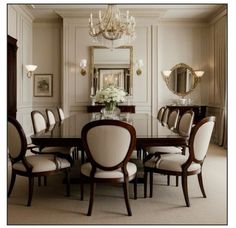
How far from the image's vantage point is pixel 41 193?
307cm

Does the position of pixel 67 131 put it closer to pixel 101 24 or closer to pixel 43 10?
pixel 101 24

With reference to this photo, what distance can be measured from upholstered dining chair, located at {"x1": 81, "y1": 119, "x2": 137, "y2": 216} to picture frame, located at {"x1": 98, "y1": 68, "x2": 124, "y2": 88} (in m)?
4.43

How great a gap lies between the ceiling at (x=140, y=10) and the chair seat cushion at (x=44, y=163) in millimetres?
4287

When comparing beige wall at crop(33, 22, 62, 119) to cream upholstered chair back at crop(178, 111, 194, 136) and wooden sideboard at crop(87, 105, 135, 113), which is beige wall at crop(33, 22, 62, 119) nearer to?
wooden sideboard at crop(87, 105, 135, 113)

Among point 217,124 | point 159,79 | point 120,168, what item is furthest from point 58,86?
point 120,168

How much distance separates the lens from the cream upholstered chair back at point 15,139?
265 cm

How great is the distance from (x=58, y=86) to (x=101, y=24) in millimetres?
3240

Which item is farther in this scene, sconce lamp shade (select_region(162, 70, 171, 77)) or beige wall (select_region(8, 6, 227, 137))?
sconce lamp shade (select_region(162, 70, 171, 77))

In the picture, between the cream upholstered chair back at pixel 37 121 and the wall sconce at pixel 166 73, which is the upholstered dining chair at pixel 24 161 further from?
the wall sconce at pixel 166 73

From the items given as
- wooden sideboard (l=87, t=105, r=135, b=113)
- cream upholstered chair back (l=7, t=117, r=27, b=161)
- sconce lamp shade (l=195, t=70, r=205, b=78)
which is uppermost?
sconce lamp shade (l=195, t=70, r=205, b=78)

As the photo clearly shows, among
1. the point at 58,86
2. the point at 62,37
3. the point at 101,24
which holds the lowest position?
the point at 58,86

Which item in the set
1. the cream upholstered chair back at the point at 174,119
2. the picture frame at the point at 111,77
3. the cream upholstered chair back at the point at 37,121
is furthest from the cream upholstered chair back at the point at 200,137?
the picture frame at the point at 111,77

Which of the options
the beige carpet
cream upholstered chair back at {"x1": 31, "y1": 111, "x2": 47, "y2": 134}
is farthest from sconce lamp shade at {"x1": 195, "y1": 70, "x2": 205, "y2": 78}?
cream upholstered chair back at {"x1": 31, "y1": 111, "x2": 47, "y2": 134}

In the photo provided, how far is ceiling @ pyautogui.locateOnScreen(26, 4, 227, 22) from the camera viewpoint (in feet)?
20.4
